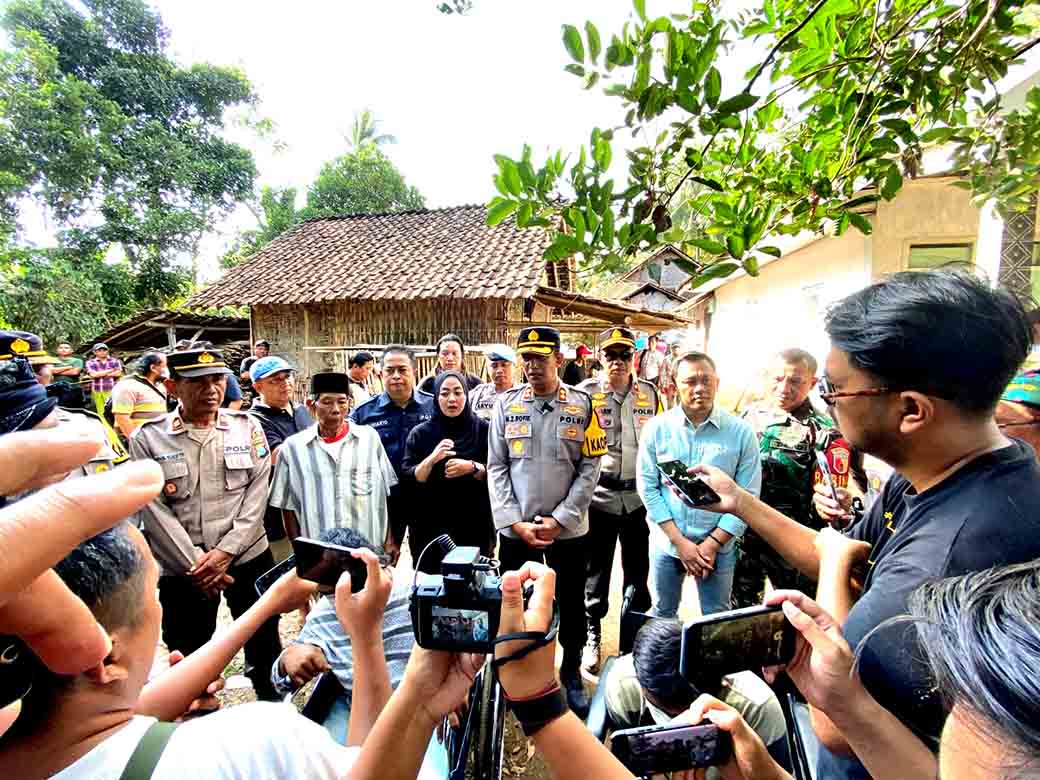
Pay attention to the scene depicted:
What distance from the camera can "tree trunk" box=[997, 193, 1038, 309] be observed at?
421 cm

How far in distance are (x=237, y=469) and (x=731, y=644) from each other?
2.77m

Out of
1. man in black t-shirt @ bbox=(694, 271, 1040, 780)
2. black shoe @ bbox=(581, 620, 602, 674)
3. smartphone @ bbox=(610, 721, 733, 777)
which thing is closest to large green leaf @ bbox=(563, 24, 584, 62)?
man in black t-shirt @ bbox=(694, 271, 1040, 780)

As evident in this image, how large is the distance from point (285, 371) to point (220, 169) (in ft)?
68.0

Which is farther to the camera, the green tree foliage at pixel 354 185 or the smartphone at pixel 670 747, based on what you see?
the green tree foliage at pixel 354 185

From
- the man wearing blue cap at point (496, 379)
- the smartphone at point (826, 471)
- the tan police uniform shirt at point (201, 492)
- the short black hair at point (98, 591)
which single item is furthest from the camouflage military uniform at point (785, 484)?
the short black hair at point (98, 591)

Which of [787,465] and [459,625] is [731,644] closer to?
[459,625]

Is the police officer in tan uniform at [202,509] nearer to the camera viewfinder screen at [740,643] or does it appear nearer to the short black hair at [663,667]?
the short black hair at [663,667]

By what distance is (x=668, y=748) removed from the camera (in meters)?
1.21

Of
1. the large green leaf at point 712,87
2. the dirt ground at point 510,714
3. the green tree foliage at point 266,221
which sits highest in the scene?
the green tree foliage at point 266,221

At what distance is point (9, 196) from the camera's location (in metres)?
16.0

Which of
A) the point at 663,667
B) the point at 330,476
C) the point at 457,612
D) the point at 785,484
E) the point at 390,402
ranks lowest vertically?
the point at 663,667

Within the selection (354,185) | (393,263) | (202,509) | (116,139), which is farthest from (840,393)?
(354,185)

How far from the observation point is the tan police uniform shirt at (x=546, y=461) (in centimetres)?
315

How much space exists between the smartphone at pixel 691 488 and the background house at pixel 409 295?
6.31m
